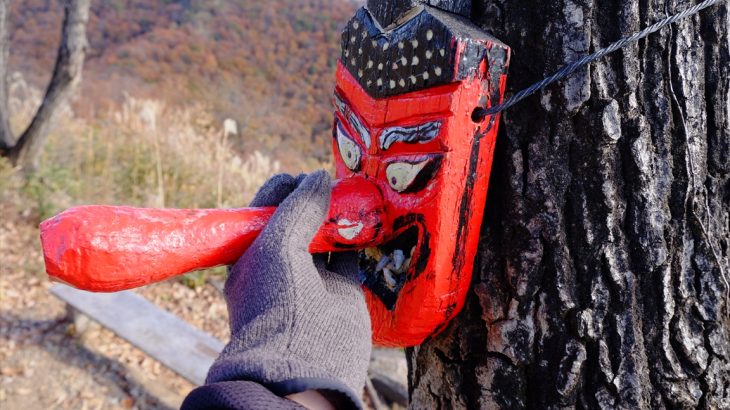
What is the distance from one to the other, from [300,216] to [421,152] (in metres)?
0.25

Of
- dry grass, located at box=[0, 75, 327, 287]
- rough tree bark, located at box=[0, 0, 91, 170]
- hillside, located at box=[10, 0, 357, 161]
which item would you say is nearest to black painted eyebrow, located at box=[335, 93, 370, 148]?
dry grass, located at box=[0, 75, 327, 287]

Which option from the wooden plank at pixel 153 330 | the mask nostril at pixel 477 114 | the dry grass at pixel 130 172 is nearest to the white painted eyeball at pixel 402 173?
the mask nostril at pixel 477 114

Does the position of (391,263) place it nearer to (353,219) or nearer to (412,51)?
(353,219)

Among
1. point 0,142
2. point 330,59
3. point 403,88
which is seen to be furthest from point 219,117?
point 403,88

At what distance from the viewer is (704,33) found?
1010 millimetres

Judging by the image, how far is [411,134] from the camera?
1.07 meters

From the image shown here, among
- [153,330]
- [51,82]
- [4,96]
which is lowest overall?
[153,330]

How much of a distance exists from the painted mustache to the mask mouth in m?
0.07

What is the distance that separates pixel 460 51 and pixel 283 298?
51cm

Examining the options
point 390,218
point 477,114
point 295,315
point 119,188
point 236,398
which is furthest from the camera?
point 119,188

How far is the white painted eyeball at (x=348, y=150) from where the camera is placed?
124 cm

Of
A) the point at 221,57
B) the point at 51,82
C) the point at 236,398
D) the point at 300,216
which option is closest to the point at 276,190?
the point at 300,216

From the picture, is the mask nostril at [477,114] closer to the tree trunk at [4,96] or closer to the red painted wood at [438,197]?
the red painted wood at [438,197]

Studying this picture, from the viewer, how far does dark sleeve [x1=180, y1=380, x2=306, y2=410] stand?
738 mm
